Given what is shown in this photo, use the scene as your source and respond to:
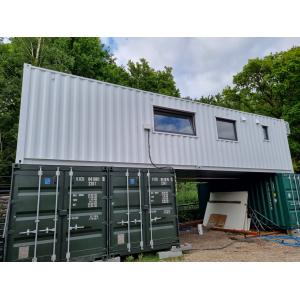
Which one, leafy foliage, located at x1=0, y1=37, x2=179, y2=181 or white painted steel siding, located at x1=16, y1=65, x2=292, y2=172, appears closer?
white painted steel siding, located at x1=16, y1=65, x2=292, y2=172

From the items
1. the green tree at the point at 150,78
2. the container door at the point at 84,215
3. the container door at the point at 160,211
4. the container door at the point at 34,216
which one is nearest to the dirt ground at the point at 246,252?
the container door at the point at 160,211

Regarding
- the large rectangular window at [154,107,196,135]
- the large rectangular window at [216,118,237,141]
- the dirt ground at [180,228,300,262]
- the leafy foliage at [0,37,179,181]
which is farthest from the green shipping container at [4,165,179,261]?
the leafy foliage at [0,37,179,181]

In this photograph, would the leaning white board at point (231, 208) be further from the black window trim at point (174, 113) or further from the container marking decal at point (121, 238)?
the container marking decal at point (121, 238)

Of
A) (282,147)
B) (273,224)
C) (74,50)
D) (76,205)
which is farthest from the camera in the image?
(74,50)

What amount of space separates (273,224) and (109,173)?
852cm

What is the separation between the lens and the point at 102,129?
6543mm

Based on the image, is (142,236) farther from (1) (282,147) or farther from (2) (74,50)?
(2) (74,50)

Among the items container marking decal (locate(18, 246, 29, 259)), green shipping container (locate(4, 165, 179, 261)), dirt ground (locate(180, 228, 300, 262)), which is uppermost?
green shipping container (locate(4, 165, 179, 261))

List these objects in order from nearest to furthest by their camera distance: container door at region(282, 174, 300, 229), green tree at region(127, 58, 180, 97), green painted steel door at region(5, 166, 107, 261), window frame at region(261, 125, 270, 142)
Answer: green painted steel door at region(5, 166, 107, 261), container door at region(282, 174, 300, 229), window frame at region(261, 125, 270, 142), green tree at region(127, 58, 180, 97)

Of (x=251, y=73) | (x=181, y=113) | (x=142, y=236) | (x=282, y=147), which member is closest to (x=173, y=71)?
(x=251, y=73)

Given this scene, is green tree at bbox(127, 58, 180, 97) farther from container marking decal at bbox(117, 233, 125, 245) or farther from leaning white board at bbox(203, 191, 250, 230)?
container marking decal at bbox(117, 233, 125, 245)

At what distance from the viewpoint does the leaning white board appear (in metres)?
11.0

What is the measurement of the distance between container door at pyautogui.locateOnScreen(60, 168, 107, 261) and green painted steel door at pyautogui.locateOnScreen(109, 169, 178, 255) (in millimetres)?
259

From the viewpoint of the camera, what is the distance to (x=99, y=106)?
6.66 m
